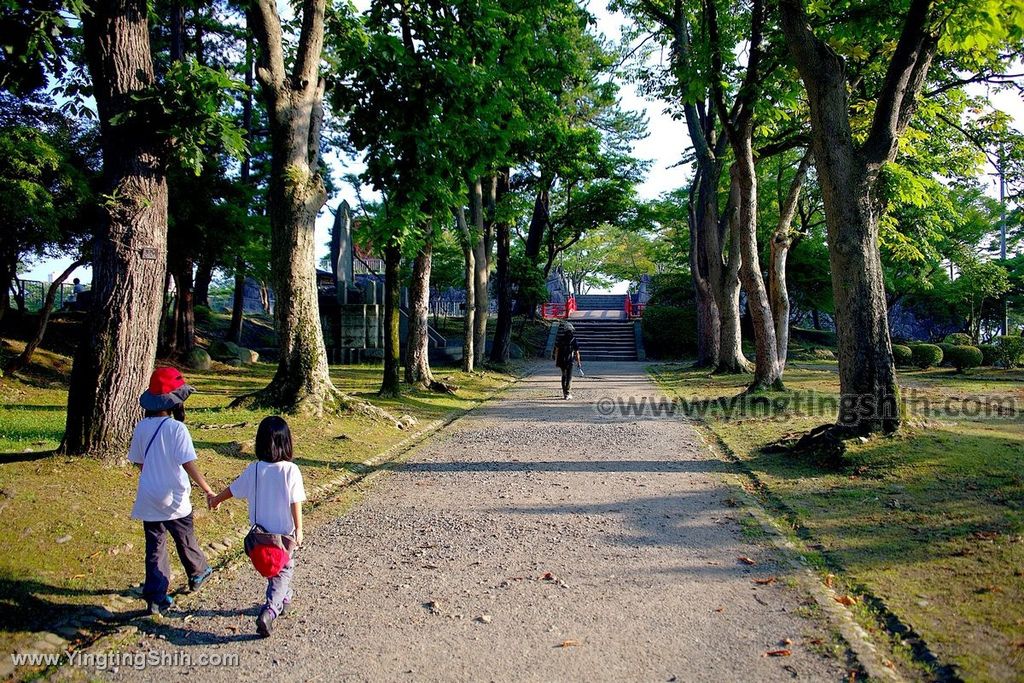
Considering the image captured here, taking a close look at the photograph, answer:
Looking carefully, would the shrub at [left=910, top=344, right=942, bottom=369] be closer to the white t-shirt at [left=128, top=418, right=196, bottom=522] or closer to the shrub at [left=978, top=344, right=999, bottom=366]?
the shrub at [left=978, top=344, right=999, bottom=366]

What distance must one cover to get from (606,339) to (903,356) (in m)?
14.1

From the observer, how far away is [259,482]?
4203 millimetres

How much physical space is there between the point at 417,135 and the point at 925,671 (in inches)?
447

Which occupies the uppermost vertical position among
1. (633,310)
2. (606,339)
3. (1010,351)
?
(633,310)

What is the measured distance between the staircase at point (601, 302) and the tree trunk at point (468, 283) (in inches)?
1128

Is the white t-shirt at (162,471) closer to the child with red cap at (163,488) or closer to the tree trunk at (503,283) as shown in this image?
the child with red cap at (163,488)

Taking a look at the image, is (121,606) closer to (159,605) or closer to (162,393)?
(159,605)

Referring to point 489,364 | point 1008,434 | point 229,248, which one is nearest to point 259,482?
point 1008,434

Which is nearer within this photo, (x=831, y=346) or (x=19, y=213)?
(x=19, y=213)

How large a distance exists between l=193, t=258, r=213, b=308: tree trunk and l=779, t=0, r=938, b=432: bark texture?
16189 mm

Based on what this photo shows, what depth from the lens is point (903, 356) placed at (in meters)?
26.1

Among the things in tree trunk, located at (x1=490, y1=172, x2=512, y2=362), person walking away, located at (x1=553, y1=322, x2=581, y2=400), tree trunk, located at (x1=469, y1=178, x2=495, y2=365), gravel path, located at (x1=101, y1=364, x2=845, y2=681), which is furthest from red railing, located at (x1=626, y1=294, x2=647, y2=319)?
gravel path, located at (x1=101, y1=364, x2=845, y2=681)

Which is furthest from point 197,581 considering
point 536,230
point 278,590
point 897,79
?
point 536,230

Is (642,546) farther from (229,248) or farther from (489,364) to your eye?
(489,364)
